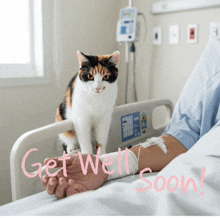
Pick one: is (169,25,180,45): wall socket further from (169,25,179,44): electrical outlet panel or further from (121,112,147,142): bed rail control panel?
(121,112,147,142): bed rail control panel

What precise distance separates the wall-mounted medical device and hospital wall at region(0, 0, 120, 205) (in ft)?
0.74

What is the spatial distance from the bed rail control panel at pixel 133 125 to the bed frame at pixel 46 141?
0.02 meters

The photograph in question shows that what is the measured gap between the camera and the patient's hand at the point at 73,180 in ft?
1.96

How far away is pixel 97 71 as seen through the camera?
0.89 meters

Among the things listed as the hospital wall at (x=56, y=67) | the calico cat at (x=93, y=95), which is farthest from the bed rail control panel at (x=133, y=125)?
the hospital wall at (x=56, y=67)

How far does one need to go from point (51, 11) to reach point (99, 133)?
0.80 m

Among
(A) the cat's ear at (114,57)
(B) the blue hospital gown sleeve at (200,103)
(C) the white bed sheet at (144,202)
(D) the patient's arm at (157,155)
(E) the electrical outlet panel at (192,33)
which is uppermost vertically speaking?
(E) the electrical outlet panel at (192,33)

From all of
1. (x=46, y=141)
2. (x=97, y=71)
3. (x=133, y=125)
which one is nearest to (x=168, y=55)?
(x=133, y=125)

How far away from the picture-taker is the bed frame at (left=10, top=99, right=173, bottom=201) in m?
0.69

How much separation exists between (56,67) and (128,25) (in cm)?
52

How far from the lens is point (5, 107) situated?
1.24 meters

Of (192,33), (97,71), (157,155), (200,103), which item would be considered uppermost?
(192,33)

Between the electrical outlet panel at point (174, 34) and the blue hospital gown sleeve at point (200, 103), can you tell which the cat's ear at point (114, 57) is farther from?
the electrical outlet panel at point (174, 34)

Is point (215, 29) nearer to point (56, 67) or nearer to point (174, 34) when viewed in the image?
point (174, 34)
